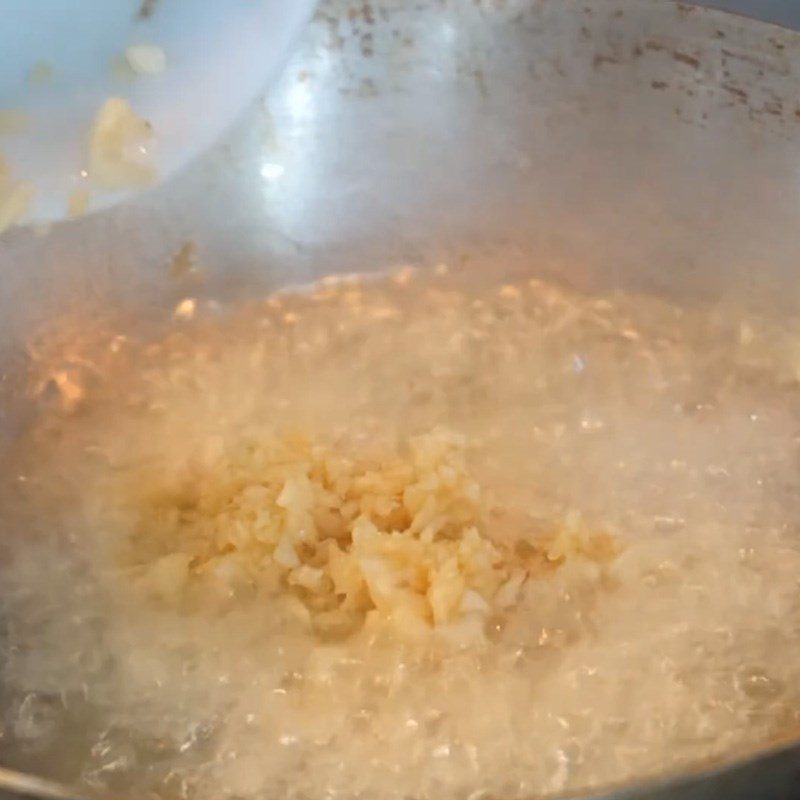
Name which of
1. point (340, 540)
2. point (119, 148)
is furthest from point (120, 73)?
point (340, 540)

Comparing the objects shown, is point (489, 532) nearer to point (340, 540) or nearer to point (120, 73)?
point (340, 540)

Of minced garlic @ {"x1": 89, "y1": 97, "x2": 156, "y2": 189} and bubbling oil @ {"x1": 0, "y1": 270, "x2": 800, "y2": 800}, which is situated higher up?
minced garlic @ {"x1": 89, "y1": 97, "x2": 156, "y2": 189}

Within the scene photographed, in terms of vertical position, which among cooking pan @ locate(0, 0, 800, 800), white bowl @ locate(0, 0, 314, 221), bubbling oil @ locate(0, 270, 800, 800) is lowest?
bubbling oil @ locate(0, 270, 800, 800)

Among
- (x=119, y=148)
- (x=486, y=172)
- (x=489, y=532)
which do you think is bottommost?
(x=489, y=532)

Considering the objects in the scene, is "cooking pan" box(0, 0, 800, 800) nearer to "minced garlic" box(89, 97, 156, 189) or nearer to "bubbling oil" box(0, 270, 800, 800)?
"bubbling oil" box(0, 270, 800, 800)

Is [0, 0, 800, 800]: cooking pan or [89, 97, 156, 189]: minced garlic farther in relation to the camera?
[0, 0, 800, 800]: cooking pan

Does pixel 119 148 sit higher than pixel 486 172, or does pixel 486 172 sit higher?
pixel 119 148

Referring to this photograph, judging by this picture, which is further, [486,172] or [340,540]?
[486,172]

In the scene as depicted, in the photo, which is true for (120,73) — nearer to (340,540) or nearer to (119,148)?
(119,148)

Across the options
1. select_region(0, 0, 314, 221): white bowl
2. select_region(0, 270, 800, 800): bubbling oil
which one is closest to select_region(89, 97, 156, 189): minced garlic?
select_region(0, 0, 314, 221): white bowl
